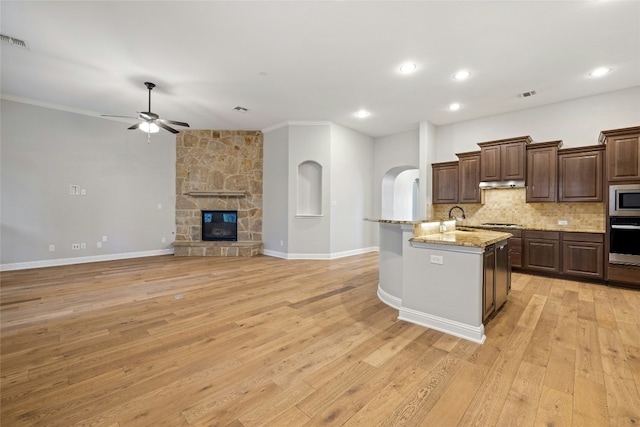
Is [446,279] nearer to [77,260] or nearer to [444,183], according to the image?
[444,183]

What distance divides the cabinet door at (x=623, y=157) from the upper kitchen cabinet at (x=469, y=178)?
1760 mm

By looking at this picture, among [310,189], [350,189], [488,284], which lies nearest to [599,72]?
[488,284]

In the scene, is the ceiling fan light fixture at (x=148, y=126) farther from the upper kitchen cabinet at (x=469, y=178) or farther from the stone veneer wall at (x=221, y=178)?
the upper kitchen cabinet at (x=469, y=178)

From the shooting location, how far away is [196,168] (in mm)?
6527

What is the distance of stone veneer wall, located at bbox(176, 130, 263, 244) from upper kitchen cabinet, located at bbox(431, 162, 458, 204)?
411 cm

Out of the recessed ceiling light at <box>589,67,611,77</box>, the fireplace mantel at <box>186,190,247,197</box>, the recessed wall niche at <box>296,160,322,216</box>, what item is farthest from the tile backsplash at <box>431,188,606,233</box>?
the fireplace mantel at <box>186,190,247,197</box>

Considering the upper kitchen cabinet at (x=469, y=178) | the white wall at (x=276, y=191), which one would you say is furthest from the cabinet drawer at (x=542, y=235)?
Result: the white wall at (x=276, y=191)

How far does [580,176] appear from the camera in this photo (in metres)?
4.18

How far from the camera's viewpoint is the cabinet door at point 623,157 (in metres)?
3.63

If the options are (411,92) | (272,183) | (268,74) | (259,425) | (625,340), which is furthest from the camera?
(272,183)

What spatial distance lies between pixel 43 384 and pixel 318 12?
365 cm

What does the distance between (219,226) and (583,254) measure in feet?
23.2

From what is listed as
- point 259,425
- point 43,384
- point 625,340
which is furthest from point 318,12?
point 625,340

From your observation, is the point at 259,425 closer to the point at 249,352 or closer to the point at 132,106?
the point at 249,352
